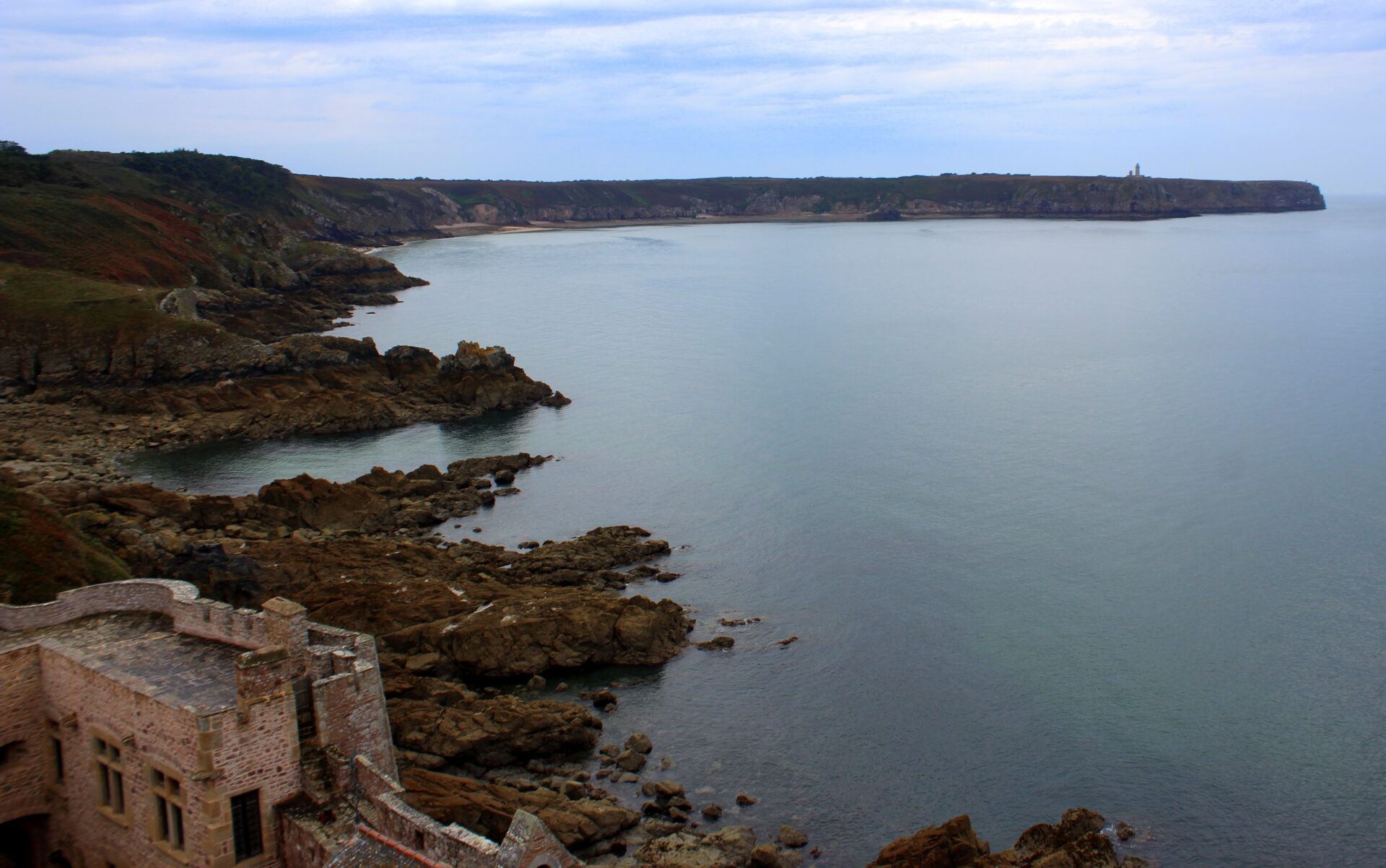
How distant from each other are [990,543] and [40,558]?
94.8 ft

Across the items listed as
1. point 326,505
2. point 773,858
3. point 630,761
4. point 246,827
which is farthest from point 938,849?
point 326,505

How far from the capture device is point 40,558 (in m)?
24.9

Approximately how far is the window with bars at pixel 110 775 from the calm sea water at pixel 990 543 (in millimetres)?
12295

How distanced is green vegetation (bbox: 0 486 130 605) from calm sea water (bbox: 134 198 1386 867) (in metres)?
12.3

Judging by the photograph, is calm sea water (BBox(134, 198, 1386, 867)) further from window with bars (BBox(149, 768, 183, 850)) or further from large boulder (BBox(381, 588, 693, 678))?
window with bars (BBox(149, 768, 183, 850))

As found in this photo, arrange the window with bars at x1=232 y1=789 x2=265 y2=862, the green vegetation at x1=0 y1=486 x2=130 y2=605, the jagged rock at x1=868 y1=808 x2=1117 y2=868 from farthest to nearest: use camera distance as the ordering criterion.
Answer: the green vegetation at x1=0 y1=486 x2=130 y2=605 → the jagged rock at x1=868 y1=808 x2=1117 y2=868 → the window with bars at x1=232 y1=789 x2=265 y2=862

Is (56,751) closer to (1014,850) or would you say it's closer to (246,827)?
(246,827)

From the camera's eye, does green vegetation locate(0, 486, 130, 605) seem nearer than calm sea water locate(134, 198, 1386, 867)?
Yes

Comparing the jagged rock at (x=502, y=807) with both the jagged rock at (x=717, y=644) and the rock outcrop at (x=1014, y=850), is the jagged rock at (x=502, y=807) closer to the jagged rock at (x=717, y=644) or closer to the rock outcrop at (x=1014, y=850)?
the rock outcrop at (x=1014, y=850)

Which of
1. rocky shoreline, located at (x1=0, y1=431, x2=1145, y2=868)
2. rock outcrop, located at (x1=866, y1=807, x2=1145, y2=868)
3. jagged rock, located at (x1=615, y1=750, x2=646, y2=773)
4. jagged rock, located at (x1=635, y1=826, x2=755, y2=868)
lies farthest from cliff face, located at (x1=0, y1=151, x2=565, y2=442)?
rock outcrop, located at (x1=866, y1=807, x2=1145, y2=868)

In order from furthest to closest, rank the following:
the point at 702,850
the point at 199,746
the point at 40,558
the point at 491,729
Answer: the point at 491,729 → the point at 40,558 → the point at 702,850 → the point at 199,746

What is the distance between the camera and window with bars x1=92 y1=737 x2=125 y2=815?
15234 mm

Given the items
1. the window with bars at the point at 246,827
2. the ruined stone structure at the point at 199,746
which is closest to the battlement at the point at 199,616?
the ruined stone structure at the point at 199,746

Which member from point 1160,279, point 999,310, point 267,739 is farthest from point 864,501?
point 1160,279
